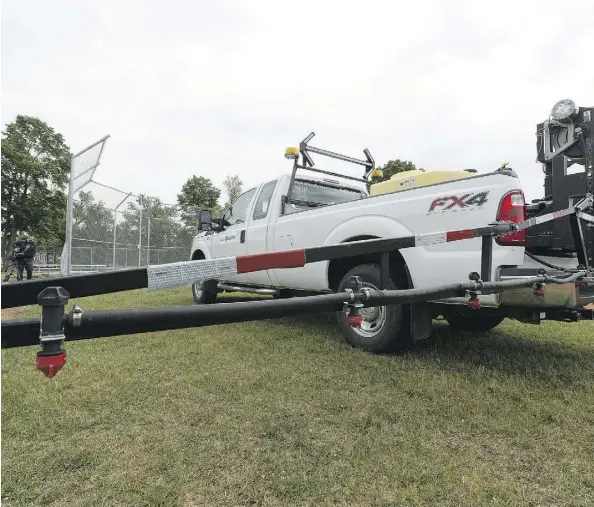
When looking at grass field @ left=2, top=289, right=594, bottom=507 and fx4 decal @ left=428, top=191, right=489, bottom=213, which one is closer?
grass field @ left=2, top=289, right=594, bottom=507

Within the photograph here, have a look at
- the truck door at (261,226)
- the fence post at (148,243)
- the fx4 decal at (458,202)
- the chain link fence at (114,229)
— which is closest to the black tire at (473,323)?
the fx4 decal at (458,202)

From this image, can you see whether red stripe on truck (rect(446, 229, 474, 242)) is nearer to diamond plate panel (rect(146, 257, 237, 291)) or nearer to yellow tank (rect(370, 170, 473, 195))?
yellow tank (rect(370, 170, 473, 195))

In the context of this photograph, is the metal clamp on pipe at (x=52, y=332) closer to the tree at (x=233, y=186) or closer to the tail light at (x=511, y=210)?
the tail light at (x=511, y=210)

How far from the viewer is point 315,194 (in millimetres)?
5402

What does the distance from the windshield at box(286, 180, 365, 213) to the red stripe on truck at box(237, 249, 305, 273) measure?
125 inches

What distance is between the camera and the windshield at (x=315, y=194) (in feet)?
Answer: 16.9

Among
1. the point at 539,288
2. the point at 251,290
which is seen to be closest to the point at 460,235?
the point at 539,288

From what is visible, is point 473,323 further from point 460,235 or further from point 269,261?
point 269,261

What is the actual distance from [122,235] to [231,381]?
12.4m

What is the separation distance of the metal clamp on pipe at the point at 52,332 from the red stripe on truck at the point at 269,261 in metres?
0.74

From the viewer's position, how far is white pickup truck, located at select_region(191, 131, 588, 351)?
2.91 metres

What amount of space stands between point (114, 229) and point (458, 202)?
1308cm

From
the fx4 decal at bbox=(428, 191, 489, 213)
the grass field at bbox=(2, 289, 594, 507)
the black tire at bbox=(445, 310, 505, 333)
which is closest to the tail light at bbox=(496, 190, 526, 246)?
the fx4 decal at bbox=(428, 191, 489, 213)

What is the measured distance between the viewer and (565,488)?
1812mm
